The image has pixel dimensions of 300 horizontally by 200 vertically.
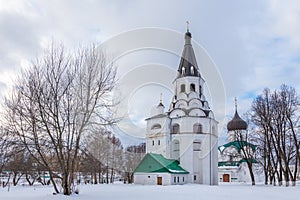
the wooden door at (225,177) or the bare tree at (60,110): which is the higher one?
the bare tree at (60,110)

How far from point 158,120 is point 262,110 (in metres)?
15.1

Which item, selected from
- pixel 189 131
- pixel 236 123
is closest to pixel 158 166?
pixel 189 131

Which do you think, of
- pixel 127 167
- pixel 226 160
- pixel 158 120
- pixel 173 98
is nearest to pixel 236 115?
pixel 226 160

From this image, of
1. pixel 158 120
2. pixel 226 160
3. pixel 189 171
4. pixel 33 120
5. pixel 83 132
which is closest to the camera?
pixel 33 120

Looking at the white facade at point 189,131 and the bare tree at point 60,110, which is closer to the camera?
the bare tree at point 60,110

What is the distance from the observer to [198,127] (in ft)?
130

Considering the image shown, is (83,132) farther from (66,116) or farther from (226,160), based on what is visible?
(226,160)

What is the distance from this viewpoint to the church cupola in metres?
43.3

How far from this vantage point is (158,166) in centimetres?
3544

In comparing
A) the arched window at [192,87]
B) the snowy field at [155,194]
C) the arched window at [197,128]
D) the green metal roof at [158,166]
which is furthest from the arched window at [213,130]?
the snowy field at [155,194]

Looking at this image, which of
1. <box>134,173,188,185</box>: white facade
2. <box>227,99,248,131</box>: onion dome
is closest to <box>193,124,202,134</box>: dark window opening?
<box>134,173,188,185</box>: white facade

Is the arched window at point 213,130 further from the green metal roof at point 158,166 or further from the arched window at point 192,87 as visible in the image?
the green metal roof at point 158,166

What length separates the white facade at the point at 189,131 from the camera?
126ft

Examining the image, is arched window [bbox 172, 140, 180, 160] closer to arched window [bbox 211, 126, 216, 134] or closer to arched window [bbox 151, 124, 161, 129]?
arched window [bbox 151, 124, 161, 129]
